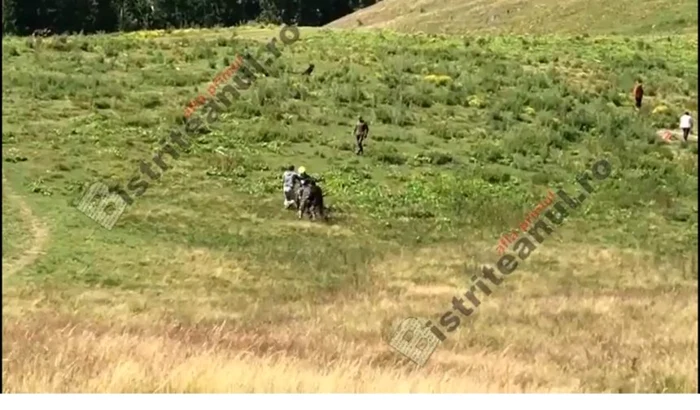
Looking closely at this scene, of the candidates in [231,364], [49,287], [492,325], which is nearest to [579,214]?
[492,325]

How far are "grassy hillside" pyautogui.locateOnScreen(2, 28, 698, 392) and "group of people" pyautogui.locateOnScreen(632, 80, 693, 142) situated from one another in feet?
2.92

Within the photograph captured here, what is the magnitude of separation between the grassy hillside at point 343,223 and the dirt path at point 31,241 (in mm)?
74

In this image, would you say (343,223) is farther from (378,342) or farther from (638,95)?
(638,95)

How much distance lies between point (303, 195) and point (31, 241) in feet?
22.9

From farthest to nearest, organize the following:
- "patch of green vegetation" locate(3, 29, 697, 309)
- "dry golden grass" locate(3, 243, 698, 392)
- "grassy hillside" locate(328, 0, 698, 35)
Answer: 1. "grassy hillside" locate(328, 0, 698, 35)
2. "patch of green vegetation" locate(3, 29, 697, 309)
3. "dry golden grass" locate(3, 243, 698, 392)

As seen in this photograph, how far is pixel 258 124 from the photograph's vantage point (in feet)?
110

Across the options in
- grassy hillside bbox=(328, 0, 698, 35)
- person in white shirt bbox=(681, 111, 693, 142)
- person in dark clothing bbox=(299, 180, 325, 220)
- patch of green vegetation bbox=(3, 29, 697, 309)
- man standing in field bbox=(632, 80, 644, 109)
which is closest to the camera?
patch of green vegetation bbox=(3, 29, 697, 309)

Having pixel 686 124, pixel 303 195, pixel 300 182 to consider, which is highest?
pixel 686 124

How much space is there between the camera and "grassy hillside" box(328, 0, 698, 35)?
229 ft

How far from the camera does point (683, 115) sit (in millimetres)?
36719

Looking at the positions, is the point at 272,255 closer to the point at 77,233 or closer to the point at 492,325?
the point at 77,233

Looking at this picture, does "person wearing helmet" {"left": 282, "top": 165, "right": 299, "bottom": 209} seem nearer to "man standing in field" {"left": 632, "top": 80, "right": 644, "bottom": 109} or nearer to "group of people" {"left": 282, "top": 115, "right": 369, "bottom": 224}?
"group of people" {"left": 282, "top": 115, "right": 369, "bottom": 224}

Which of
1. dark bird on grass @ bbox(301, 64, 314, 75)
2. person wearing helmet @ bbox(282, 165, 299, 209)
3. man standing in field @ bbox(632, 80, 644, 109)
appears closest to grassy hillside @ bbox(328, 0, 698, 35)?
man standing in field @ bbox(632, 80, 644, 109)

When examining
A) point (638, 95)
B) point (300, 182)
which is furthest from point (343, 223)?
point (638, 95)
